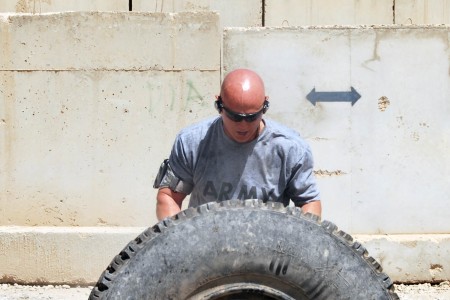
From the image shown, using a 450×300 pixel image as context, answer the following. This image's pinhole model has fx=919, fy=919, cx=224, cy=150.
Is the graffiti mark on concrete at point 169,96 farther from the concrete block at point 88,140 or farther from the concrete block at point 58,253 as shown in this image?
the concrete block at point 58,253

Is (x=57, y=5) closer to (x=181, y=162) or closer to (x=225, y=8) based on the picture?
(x=225, y=8)

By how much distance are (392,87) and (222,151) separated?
9.47 ft

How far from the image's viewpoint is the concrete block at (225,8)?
23.6 ft

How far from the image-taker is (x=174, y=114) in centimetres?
645

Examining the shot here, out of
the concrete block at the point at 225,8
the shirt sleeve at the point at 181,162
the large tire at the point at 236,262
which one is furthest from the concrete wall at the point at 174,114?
the large tire at the point at 236,262

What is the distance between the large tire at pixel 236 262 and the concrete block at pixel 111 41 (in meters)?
3.80

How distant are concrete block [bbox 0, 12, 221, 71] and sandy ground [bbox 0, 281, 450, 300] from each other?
154cm

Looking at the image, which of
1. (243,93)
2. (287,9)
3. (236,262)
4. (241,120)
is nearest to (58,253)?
(287,9)

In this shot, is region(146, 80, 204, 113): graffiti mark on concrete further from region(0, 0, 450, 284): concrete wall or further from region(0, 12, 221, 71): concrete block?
region(0, 12, 221, 71): concrete block

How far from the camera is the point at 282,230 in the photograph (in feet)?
8.86

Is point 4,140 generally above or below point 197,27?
below

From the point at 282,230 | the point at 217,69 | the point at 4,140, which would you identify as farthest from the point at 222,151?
the point at 4,140

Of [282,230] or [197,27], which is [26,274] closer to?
[197,27]

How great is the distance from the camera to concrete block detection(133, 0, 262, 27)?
23.6 ft
